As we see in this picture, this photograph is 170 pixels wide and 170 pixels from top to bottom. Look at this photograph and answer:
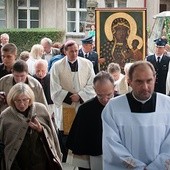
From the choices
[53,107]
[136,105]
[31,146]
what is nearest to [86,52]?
[53,107]

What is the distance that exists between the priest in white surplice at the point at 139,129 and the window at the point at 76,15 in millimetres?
23143

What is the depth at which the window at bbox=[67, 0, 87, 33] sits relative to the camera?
27773 millimetres

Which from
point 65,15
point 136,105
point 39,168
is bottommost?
point 39,168

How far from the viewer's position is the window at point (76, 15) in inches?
1093

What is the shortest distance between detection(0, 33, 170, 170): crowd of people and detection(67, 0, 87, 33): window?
19.2 m

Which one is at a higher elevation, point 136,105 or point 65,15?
point 65,15

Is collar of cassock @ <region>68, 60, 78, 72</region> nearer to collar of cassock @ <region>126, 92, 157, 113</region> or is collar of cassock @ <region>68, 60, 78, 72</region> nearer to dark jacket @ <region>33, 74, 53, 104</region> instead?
dark jacket @ <region>33, 74, 53, 104</region>

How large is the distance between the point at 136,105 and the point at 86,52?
6423mm

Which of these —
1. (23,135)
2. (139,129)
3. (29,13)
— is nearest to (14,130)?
(23,135)

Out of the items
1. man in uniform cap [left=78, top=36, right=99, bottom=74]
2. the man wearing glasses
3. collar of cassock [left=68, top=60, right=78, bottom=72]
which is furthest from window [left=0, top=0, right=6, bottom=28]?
the man wearing glasses

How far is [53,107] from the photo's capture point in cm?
889

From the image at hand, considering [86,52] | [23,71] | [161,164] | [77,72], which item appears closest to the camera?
[161,164]

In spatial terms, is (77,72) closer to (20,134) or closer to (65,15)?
(20,134)

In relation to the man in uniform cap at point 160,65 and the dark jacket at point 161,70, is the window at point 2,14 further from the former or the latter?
the dark jacket at point 161,70
